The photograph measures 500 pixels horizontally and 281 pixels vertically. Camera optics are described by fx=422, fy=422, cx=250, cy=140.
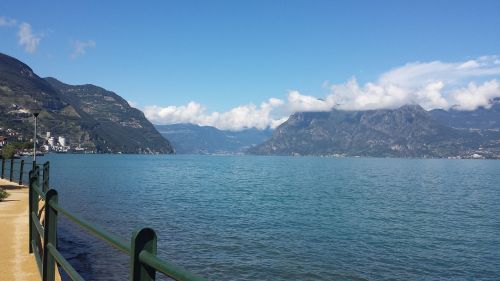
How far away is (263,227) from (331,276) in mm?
12463

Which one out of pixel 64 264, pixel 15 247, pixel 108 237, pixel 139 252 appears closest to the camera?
pixel 139 252

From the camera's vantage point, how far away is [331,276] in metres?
19.4

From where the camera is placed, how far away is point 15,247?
11.4 meters

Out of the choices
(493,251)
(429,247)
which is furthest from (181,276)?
(493,251)

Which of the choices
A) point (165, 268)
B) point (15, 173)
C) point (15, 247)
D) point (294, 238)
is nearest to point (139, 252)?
point (165, 268)

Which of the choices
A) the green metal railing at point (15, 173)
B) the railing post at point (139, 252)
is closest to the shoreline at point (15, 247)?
the railing post at point (139, 252)

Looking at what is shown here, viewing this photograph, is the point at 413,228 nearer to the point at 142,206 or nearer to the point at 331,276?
the point at 331,276

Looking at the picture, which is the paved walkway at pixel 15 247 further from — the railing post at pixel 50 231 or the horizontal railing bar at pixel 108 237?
the horizontal railing bar at pixel 108 237

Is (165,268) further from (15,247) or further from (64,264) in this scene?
(15,247)

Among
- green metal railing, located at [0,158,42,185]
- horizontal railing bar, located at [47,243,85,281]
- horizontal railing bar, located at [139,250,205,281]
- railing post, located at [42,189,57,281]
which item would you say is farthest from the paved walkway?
green metal railing, located at [0,158,42,185]

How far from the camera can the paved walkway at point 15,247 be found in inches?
353

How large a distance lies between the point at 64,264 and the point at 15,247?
7.87 m

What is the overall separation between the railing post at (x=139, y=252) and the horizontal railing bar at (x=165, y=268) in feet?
0.12

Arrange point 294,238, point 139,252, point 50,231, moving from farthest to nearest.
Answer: point 294,238
point 50,231
point 139,252
